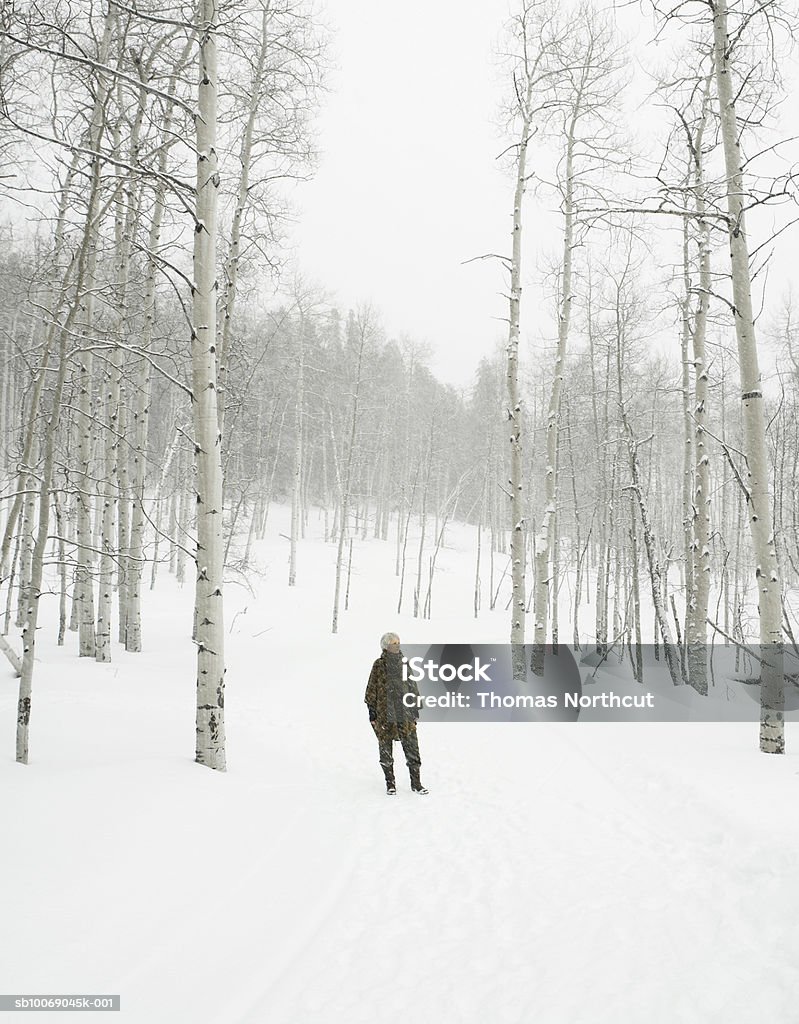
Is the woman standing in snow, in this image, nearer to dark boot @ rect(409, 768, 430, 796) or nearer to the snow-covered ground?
dark boot @ rect(409, 768, 430, 796)

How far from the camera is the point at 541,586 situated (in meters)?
12.8

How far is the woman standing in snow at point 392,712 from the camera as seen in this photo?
21.1ft

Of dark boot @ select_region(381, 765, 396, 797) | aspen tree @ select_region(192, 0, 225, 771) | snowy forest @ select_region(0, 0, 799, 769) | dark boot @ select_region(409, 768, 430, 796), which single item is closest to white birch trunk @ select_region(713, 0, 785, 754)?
snowy forest @ select_region(0, 0, 799, 769)

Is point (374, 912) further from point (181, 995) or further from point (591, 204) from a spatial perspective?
point (591, 204)

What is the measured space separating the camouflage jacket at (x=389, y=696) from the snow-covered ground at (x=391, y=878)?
28.7 inches

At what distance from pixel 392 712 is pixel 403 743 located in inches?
13.1

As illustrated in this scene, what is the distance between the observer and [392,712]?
6.64 meters

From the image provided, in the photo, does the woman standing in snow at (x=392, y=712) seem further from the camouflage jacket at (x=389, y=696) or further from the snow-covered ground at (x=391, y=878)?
the snow-covered ground at (x=391, y=878)

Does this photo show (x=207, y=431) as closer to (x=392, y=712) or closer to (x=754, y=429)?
(x=392, y=712)

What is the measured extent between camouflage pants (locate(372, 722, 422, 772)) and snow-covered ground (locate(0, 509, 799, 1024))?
328 millimetres

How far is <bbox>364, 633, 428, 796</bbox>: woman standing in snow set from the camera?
6430 millimetres

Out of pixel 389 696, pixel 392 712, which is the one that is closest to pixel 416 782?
pixel 392 712

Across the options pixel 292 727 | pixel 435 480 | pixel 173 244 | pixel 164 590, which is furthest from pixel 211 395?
pixel 435 480

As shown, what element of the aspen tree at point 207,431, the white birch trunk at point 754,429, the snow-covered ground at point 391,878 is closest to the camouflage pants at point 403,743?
the snow-covered ground at point 391,878
